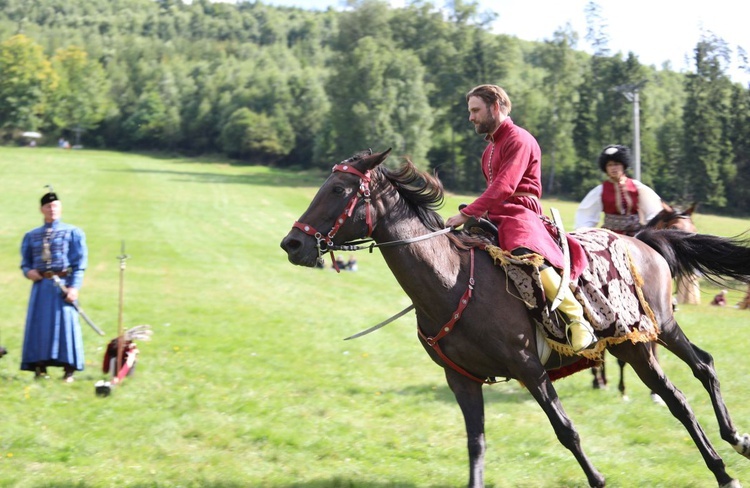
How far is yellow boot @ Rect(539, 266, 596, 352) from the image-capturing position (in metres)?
5.41

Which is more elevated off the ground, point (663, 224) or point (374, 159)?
point (374, 159)

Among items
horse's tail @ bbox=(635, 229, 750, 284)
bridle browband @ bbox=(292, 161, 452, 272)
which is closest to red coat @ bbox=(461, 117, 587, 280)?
bridle browband @ bbox=(292, 161, 452, 272)

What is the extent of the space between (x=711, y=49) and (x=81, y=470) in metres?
79.5

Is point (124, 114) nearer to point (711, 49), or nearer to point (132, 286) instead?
point (711, 49)

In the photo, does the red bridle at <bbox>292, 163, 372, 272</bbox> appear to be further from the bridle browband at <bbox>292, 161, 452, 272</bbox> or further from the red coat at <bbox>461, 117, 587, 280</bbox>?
the red coat at <bbox>461, 117, 587, 280</bbox>

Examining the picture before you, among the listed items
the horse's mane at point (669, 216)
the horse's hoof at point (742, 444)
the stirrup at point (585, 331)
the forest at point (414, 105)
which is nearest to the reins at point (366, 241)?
the stirrup at point (585, 331)

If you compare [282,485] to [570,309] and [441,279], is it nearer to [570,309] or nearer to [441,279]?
[441,279]

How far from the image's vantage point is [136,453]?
6.82 meters

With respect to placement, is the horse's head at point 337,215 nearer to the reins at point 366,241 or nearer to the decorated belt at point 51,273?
the reins at point 366,241

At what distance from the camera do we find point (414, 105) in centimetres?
7450

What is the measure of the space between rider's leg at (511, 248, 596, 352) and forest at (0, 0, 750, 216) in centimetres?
4654

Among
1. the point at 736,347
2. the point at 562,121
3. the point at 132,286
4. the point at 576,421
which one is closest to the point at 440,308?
the point at 576,421

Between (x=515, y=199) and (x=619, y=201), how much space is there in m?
2.98

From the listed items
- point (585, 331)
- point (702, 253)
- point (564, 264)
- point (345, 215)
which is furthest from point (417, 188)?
point (702, 253)
